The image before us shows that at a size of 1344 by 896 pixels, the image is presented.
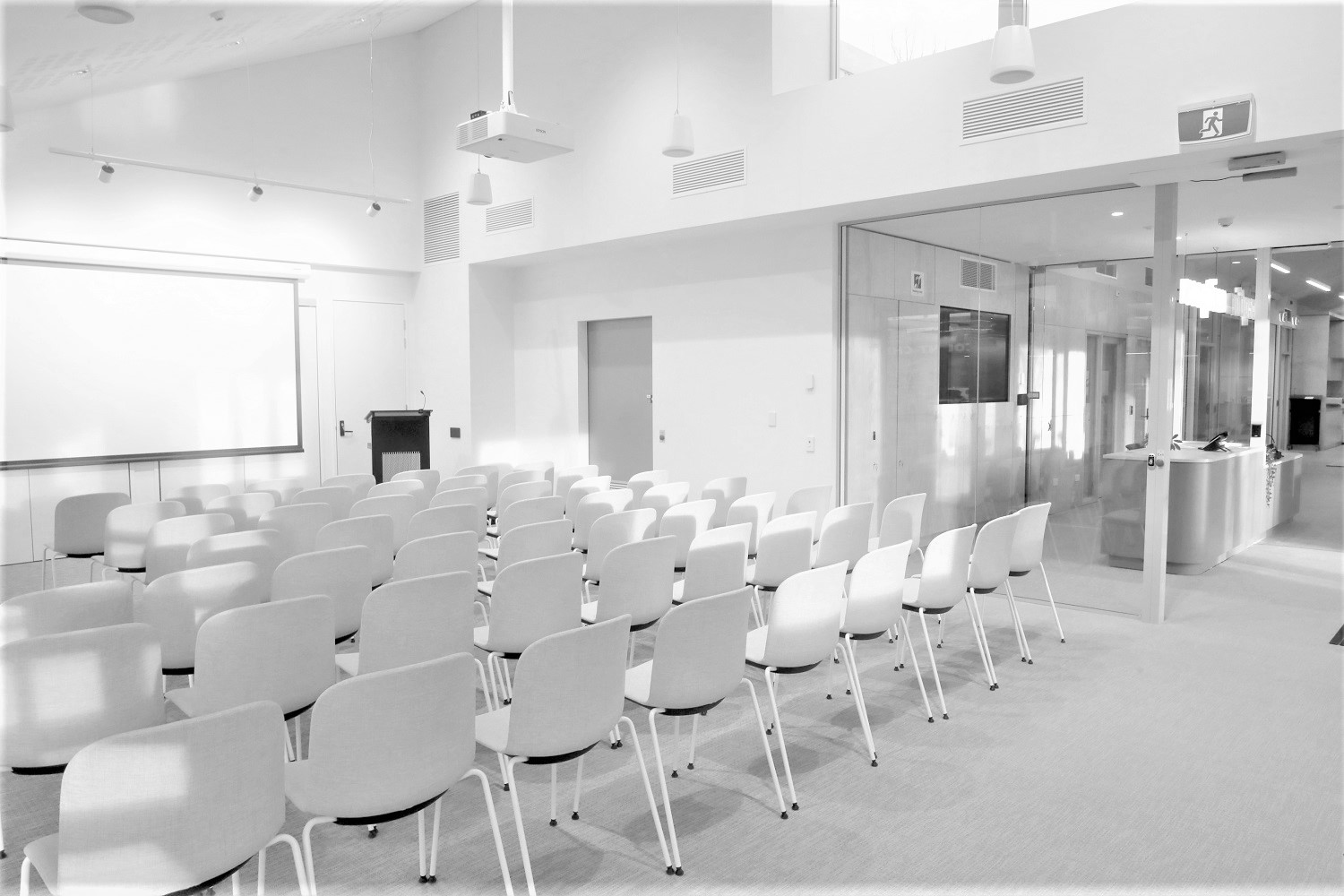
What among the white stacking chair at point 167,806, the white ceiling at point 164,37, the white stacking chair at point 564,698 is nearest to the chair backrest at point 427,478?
the white ceiling at point 164,37

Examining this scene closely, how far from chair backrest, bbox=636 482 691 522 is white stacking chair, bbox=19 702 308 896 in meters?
4.54

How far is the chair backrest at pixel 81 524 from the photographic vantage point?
6887 millimetres

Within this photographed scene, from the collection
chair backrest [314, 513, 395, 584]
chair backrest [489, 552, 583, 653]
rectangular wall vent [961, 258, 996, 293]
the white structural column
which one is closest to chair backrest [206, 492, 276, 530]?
chair backrest [314, 513, 395, 584]

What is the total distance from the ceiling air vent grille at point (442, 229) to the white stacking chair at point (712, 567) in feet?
27.4

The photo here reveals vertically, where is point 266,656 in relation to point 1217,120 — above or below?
below

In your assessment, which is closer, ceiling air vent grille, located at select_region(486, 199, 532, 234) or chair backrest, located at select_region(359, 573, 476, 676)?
chair backrest, located at select_region(359, 573, 476, 676)

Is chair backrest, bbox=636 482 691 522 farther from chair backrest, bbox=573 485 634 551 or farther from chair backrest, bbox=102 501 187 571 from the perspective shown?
chair backrest, bbox=102 501 187 571

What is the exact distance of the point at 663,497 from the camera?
7055mm

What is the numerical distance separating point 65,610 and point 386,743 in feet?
6.58

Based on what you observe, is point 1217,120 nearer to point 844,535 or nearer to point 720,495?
point 844,535

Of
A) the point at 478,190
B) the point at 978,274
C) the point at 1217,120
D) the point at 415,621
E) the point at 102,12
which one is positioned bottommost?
the point at 415,621

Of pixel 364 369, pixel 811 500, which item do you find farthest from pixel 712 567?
pixel 364 369

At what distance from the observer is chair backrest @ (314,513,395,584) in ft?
17.5

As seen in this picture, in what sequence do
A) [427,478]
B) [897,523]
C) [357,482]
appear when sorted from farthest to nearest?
[427,478] → [357,482] → [897,523]
